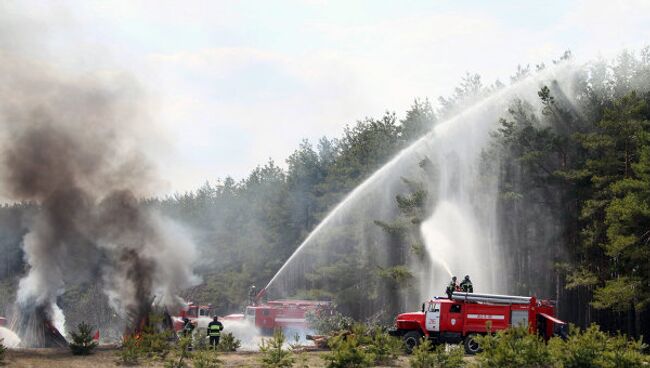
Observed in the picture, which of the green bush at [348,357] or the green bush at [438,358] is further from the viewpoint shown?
the green bush at [438,358]

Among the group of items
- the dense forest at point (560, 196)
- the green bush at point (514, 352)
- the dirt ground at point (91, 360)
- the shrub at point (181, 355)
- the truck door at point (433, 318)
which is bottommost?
the dirt ground at point (91, 360)

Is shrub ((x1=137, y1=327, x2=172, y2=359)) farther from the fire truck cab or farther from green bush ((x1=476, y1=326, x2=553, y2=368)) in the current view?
the fire truck cab

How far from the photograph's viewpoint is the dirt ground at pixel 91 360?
2516 centimetres

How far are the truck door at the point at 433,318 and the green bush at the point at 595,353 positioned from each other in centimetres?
644

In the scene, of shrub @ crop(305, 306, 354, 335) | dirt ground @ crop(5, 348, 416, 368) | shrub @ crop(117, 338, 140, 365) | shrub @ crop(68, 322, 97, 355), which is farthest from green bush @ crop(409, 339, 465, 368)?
shrub @ crop(305, 306, 354, 335)

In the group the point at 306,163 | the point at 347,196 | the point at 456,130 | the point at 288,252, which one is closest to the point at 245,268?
the point at 288,252

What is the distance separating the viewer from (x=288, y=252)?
81.4 metres

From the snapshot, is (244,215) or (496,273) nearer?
(496,273)

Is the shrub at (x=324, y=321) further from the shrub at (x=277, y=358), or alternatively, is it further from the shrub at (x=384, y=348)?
the shrub at (x=277, y=358)

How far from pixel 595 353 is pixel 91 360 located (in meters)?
18.1

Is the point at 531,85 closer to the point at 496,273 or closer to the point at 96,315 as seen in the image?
the point at 496,273

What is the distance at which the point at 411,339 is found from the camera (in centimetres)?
3016

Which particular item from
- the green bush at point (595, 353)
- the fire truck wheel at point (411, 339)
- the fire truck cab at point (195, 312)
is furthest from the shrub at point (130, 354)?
the fire truck cab at point (195, 312)

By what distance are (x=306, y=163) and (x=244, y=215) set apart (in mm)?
15191
